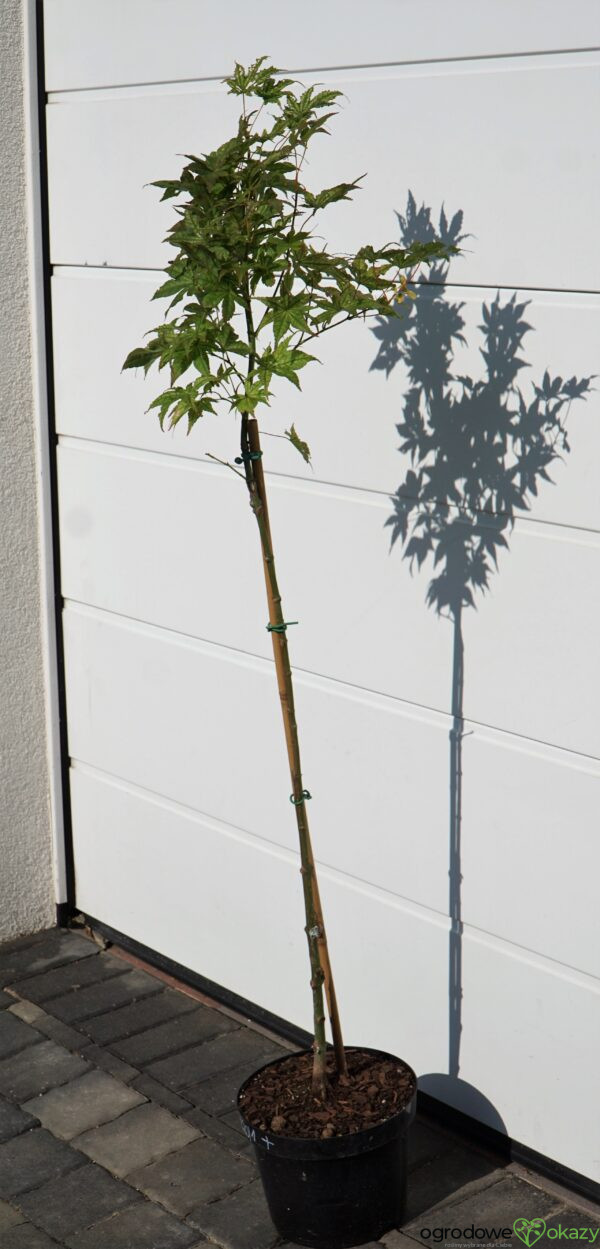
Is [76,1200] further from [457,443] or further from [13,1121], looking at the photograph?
[457,443]

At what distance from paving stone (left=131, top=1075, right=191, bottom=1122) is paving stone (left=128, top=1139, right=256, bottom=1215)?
18 cm

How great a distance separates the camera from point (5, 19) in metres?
3.96

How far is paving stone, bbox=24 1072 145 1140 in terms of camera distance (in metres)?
3.51

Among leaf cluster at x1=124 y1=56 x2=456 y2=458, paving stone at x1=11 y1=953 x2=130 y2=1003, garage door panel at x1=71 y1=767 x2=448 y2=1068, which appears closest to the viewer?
leaf cluster at x1=124 y1=56 x2=456 y2=458

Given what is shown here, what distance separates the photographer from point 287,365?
8.31ft

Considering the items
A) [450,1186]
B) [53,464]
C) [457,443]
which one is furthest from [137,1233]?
[53,464]

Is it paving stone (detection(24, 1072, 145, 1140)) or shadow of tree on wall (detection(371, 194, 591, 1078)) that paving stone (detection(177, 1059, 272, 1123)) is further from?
shadow of tree on wall (detection(371, 194, 591, 1078))

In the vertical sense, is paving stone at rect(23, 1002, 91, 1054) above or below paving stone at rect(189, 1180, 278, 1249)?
above

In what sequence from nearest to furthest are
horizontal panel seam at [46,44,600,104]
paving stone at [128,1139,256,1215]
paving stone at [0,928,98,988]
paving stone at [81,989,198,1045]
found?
1. horizontal panel seam at [46,44,600,104]
2. paving stone at [128,1139,256,1215]
3. paving stone at [81,989,198,1045]
4. paving stone at [0,928,98,988]

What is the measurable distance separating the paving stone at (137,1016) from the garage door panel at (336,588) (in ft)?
3.64

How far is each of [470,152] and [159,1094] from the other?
2.43m

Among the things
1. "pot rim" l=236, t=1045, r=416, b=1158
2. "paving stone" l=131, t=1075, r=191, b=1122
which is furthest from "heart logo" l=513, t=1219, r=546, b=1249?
"paving stone" l=131, t=1075, r=191, b=1122

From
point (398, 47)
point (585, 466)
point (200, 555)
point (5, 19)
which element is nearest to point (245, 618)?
point (200, 555)

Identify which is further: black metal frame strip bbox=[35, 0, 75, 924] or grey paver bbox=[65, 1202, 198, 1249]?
black metal frame strip bbox=[35, 0, 75, 924]
